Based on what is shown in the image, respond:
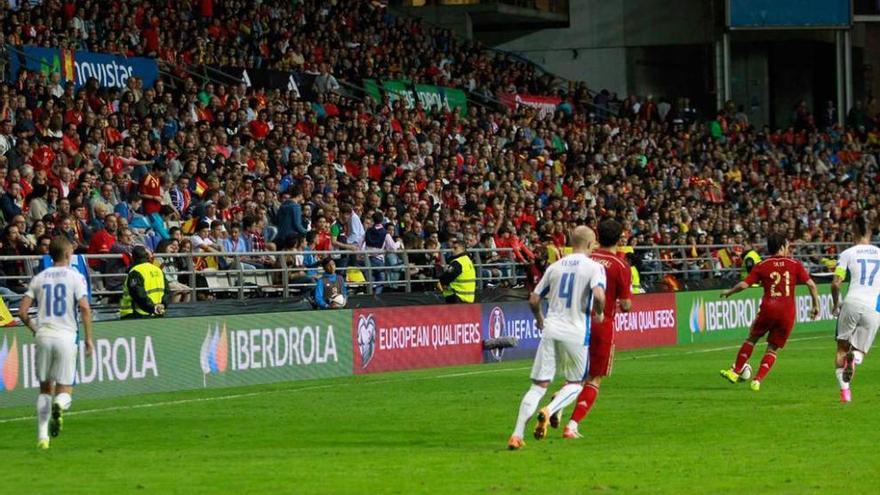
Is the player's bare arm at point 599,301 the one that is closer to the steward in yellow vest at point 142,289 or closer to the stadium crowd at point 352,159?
the steward in yellow vest at point 142,289

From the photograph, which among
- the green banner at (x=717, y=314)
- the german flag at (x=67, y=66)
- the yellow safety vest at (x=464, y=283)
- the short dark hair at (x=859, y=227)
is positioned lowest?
the green banner at (x=717, y=314)

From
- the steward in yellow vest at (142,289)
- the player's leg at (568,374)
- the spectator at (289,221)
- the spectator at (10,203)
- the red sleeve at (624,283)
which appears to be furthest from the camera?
the spectator at (289,221)

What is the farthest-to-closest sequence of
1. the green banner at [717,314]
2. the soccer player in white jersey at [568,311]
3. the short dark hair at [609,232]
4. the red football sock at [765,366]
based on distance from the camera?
the green banner at [717,314]
the red football sock at [765,366]
the short dark hair at [609,232]
the soccer player in white jersey at [568,311]

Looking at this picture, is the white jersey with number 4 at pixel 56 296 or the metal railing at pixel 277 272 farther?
the metal railing at pixel 277 272

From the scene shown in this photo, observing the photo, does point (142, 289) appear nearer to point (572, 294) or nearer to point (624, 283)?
point (624, 283)

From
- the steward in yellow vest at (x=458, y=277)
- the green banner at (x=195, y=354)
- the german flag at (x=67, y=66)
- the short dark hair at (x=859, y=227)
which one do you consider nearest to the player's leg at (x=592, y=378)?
the short dark hair at (x=859, y=227)

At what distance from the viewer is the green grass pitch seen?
39.0ft

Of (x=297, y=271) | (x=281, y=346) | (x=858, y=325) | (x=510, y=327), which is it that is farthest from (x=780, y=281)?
(x=510, y=327)

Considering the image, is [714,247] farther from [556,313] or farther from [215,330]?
[556,313]

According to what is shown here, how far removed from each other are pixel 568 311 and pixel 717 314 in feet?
79.2

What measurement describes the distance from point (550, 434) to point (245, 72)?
2091 centimetres

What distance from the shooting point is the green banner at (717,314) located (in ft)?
119

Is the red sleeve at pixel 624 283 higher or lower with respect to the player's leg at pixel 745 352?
higher

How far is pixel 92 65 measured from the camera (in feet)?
99.8
